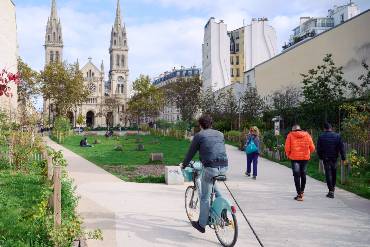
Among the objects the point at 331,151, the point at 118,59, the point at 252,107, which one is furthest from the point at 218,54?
the point at 331,151

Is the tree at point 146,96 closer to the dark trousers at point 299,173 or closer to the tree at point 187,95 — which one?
the tree at point 187,95

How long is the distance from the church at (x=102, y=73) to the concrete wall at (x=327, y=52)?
66570 millimetres

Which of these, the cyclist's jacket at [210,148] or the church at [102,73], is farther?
the church at [102,73]

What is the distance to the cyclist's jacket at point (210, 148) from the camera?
6691 mm

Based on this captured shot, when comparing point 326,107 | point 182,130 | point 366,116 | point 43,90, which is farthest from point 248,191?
point 43,90

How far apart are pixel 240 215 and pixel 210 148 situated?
2.28 meters

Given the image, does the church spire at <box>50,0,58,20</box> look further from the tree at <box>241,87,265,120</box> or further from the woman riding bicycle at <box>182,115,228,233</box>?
the woman riding bicycle at <box>182,115,228,233</box>

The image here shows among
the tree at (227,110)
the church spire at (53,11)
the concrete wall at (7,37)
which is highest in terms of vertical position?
the church spire at (53,11)

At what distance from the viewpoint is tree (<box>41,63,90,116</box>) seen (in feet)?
181

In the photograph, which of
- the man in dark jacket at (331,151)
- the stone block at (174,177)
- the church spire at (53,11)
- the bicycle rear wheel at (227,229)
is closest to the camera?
the bicycle rear wheel at (227,229)

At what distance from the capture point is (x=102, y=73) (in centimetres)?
11512

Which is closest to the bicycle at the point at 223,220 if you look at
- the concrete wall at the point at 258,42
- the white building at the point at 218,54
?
the white building at the point at 218,54

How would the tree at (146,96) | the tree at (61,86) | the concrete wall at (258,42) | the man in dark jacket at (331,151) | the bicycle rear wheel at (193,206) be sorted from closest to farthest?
the bicycle rear wheel at (193,206), the man in dark jacket at (331,151), the tree at (61,86), the tree at (146,96), the concrete wall at (258,42)

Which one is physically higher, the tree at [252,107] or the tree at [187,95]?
the tree at [187,95]
